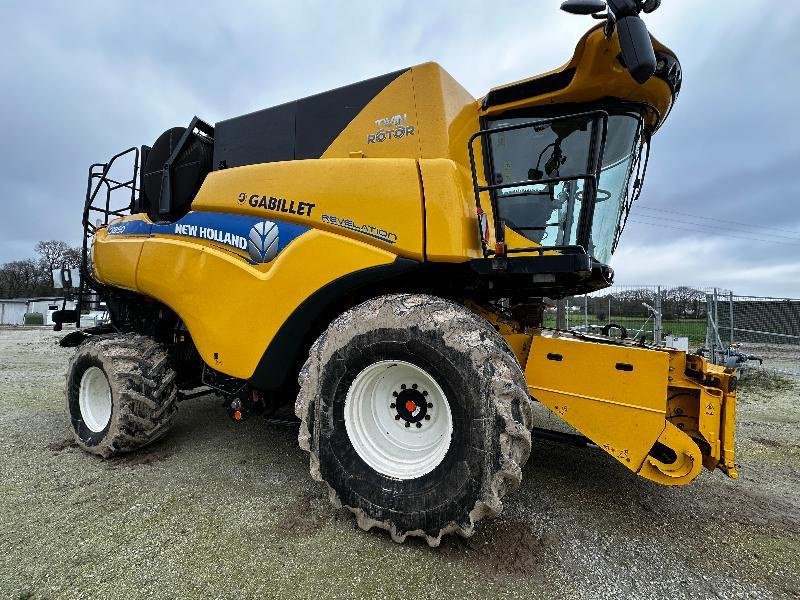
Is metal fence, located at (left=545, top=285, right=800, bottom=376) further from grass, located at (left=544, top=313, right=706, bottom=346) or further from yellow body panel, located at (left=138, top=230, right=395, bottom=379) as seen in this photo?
yellow body panel, located at (left=138, top=230, right=395, bottom=379)

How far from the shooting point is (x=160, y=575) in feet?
7.88

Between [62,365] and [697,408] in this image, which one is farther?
[62,365]

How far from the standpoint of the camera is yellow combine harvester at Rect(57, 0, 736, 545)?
2.59 meters

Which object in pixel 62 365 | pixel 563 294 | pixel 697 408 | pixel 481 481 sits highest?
pixel 563 294

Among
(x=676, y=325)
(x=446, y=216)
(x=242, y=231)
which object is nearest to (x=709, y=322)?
(x=676, y=325)

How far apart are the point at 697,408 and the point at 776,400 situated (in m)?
5.81

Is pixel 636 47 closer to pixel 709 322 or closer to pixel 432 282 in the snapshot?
pixel 432 282

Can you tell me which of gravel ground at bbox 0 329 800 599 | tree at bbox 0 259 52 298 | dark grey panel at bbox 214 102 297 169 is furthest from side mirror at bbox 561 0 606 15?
tree at bbox 0 259 52 298

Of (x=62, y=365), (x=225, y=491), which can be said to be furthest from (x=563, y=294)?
(x=62, y=365)

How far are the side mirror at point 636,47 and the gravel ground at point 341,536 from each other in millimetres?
2621

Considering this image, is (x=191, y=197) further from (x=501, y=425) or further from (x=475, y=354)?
(x=501, y=425)

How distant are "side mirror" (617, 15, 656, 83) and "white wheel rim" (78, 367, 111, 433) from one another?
4919 mm

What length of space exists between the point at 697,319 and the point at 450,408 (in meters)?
13.3

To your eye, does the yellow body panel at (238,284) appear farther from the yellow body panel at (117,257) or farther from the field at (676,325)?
the field at (676,325)
